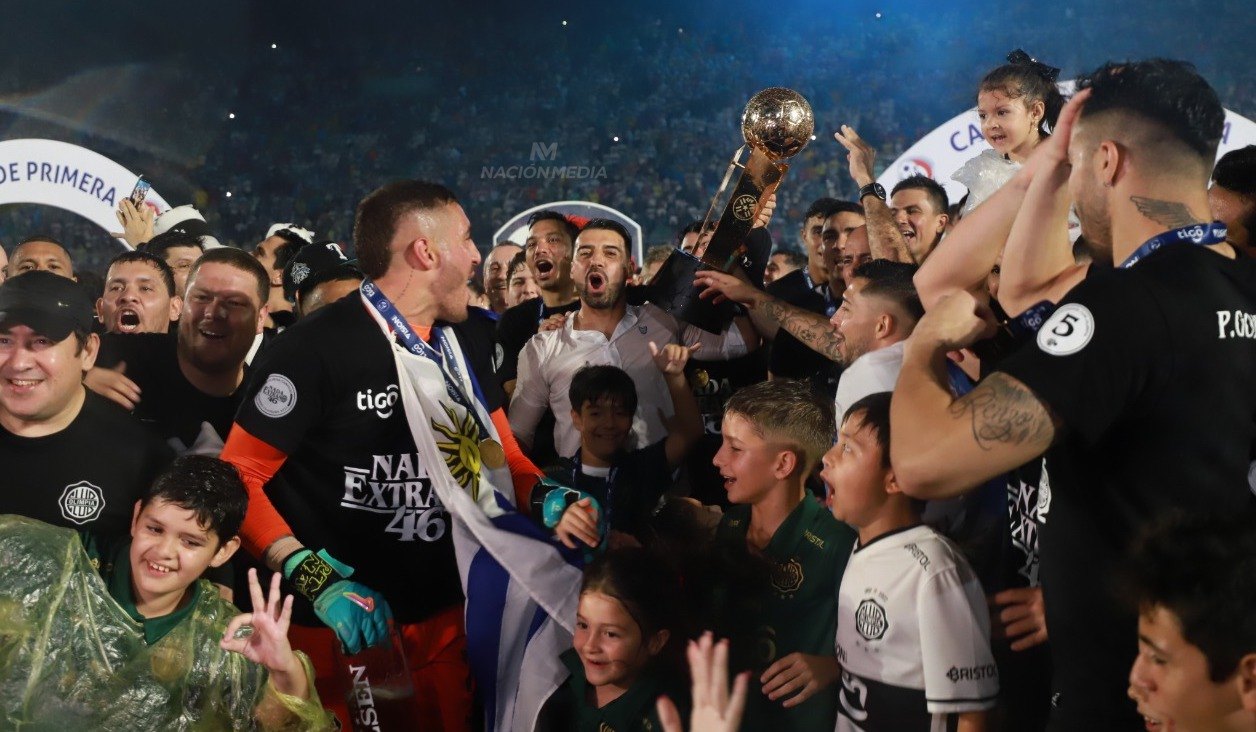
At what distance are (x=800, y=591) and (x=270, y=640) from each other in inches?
50.6

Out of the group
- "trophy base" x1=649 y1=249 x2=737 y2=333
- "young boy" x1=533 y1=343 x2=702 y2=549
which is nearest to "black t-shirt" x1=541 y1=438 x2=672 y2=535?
"young boy" x1=533 y1=343 x2=702 y2=549

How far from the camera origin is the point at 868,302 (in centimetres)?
321

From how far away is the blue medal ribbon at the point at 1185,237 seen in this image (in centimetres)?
191

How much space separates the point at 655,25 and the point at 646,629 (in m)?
12.9

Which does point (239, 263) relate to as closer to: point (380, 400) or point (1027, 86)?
point (380, 400)

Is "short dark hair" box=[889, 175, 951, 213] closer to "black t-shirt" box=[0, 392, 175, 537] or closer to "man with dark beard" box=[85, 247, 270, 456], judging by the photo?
"man with dark beard" box=[85, 247, 270, 456]

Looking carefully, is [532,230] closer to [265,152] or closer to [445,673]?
[445,673]

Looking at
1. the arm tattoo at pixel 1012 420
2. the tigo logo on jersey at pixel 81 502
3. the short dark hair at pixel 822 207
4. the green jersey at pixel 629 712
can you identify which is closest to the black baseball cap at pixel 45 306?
the tigo logo on jersey at pixel 81 502

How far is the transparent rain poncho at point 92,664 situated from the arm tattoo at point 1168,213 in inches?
77.9

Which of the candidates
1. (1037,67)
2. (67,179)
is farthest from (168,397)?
(67,179)

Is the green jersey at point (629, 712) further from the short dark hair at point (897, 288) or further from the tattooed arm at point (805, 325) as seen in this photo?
the tattooed arm at point (805, 325)

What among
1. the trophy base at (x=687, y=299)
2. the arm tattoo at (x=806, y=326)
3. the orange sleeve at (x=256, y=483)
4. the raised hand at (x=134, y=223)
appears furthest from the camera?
the raised hand at (x=134, y=223)

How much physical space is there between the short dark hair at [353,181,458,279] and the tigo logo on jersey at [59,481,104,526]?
0.89m

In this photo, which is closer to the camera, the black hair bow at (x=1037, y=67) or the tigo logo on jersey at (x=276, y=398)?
the tigo logo on jersey at (x=276, y=398)
